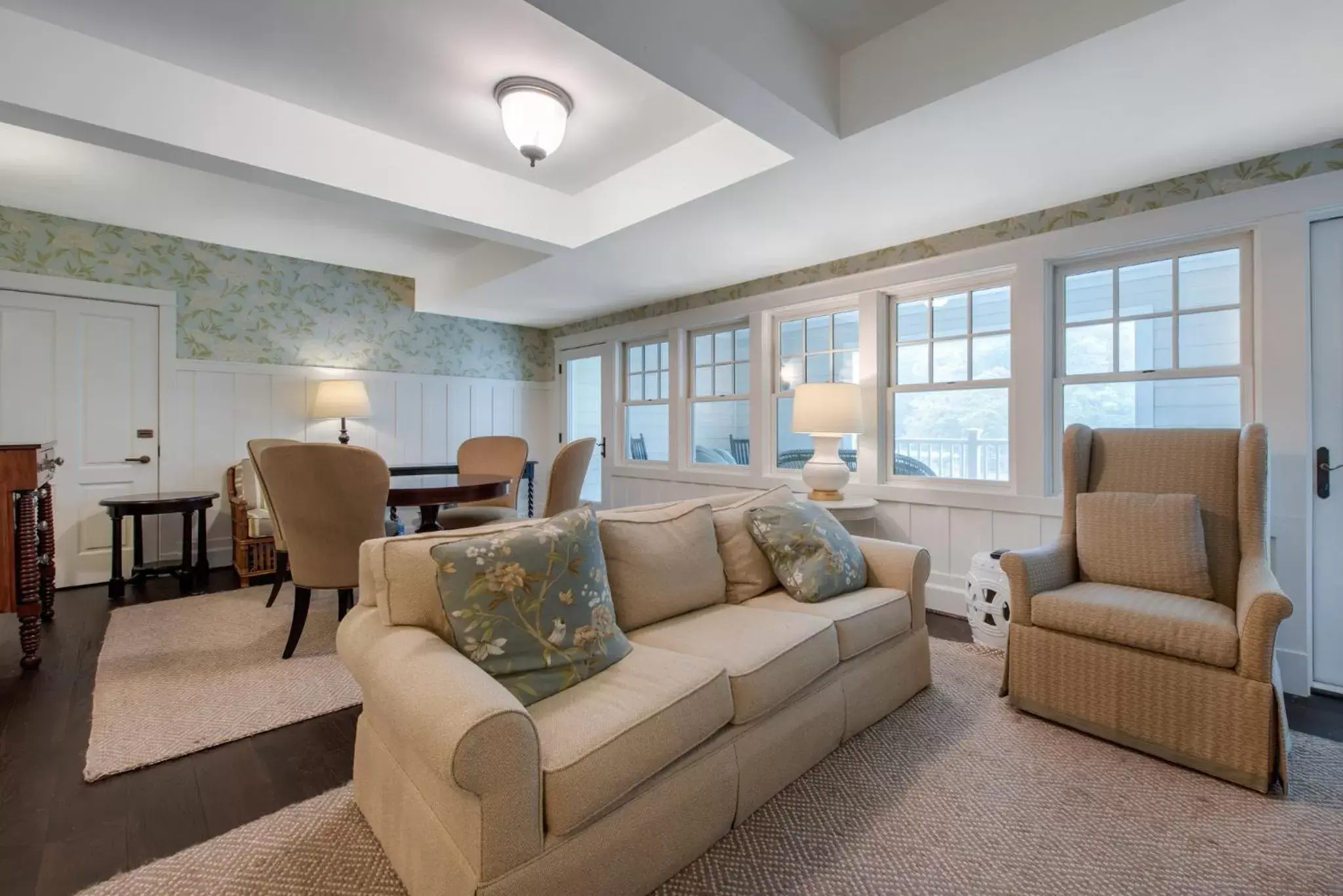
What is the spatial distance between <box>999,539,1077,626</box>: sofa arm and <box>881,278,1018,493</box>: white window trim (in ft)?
3.06

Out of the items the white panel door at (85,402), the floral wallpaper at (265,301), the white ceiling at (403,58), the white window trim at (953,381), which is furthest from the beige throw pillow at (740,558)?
the white panel door at (85,402)

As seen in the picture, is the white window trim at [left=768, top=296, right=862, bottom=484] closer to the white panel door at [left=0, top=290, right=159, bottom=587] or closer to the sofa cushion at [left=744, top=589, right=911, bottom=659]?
the sofa cushion at [left=744, top=589, right=911, bottom=659]

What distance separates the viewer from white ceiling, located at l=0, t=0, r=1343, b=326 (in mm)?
1689

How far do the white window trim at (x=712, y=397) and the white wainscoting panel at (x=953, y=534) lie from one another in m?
1.14

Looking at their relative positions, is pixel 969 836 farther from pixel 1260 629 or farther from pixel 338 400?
pixel 338 400

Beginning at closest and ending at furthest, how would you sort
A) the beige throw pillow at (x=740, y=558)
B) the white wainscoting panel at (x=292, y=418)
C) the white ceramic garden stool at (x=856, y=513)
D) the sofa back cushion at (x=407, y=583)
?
the sofa back cushion at (x=407, y=583) → the beige throw pillow at (x=740, y=558) → the white ceramic garden stool at (x=856, y=513) → the white wainscoting panel at (x=292, y=418)

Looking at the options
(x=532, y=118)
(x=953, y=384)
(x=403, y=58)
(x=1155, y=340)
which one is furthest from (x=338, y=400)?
(x=1155, y=340)

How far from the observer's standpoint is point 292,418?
15.5 ft

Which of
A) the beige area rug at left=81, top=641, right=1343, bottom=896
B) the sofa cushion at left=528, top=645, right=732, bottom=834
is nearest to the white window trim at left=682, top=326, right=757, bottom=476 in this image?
the beige area rug at left=81, top=641, right=1343, bottom=896

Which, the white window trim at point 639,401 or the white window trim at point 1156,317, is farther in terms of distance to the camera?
the white window trim at point 639,401

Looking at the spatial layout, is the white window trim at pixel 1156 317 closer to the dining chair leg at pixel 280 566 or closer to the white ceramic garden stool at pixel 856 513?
the white ceramic garden stool at pixel 856 513

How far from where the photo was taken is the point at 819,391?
351 cm

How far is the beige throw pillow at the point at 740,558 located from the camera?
2.31 meters

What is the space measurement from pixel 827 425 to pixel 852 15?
202 cm
